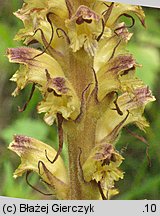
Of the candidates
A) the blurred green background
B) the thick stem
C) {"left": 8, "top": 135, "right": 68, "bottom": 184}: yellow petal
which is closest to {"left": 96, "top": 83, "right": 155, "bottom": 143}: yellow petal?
the thick stem

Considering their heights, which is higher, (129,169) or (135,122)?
(129,169)

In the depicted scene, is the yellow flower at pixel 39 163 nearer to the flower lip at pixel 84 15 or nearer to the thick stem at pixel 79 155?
the thick stem at pixel 79 155

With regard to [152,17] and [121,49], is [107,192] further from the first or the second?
[152,17]

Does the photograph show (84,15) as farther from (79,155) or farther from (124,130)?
(124,130)

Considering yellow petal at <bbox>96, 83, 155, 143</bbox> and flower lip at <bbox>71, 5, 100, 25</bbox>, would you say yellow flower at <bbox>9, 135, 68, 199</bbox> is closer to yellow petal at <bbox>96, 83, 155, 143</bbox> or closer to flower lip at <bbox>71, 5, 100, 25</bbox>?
yellow petal at <bbox>96, 83, 155, 143</bbox>

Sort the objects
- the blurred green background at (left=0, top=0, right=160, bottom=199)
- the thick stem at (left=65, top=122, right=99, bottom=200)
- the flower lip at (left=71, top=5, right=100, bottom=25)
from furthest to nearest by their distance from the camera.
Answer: the blurred green background at (left=0, top=0, right=160, bottom=199) < the thick stem at (left=65, top=122, right=99, bottom=200) < the flower lip at (left=71, top=5, right=100, bottom=25)

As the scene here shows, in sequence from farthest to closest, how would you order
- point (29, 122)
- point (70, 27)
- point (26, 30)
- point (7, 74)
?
point (7, 74) → point (29, 122) → point (26, 30) → point (70, 27)

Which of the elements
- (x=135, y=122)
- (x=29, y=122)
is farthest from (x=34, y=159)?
(x=29, y=122)

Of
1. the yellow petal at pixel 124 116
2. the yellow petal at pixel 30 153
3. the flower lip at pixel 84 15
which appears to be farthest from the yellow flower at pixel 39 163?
the flower lip at pixel 84 15
